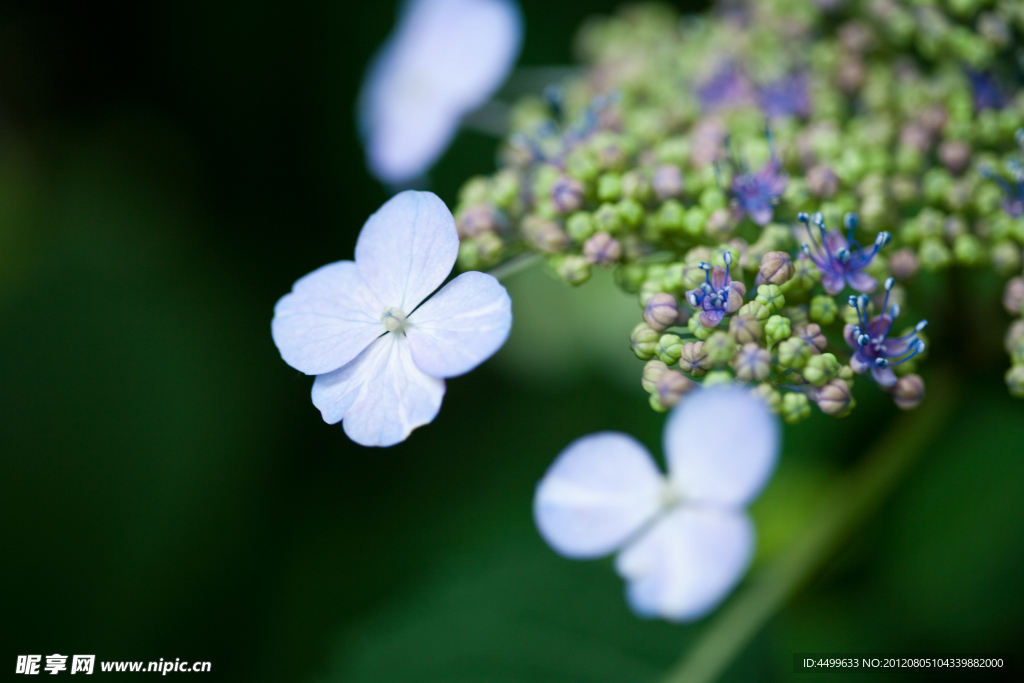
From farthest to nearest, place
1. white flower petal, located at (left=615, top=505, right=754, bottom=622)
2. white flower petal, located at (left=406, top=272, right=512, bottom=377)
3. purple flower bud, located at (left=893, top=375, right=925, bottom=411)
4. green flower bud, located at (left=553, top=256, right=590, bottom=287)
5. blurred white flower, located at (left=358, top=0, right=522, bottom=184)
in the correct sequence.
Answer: blurred white flower, located at (left=358, top=0, right=522, bottom=184) < green flower bud, located at (left=553, top=256, right=590, bottom=287) < purple flower bud, located at (left=893, top=375, right=925, bottom=411) < white flower petal, located at (left=406, top=272, right=512, bottom=377) < white flower petal, located at (left=615, top=505, right=754, bottom=622)

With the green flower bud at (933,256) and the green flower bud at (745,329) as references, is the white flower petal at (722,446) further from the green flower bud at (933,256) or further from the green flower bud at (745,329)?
the green flower bud at (933,256)

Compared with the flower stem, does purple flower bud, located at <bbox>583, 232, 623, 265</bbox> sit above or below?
above

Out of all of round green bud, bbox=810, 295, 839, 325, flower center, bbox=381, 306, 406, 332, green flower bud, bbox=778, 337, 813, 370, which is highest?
flower center, bbox=381, 306, 406, 332

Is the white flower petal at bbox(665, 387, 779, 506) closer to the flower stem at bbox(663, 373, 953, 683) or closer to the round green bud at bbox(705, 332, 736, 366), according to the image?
the round green bud at bbox(705, 332, 736, 366)

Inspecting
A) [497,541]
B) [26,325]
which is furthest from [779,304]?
[26,325]

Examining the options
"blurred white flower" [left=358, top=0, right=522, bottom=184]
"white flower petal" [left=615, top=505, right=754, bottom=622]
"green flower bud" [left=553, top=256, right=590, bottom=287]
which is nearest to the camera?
"white flower petal" [left=615, top=505, right=754, bottom=622]

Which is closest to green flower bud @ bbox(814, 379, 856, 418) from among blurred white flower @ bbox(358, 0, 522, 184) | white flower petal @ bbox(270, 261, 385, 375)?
white flower petal @ bbox(270, 261, 385, 375)

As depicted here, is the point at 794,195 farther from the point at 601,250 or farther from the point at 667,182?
the point at 601,250

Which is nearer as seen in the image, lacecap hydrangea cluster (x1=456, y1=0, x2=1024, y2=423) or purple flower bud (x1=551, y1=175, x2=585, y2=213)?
lacecap hydrangea cluster (x1=456, y1=0, x2=1024, y2=423)
